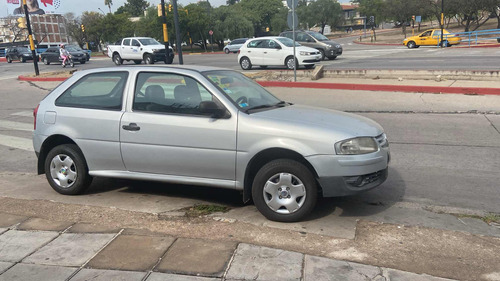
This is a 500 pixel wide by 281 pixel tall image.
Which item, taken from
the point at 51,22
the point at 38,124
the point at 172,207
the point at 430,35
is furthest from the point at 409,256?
the point at 51,22

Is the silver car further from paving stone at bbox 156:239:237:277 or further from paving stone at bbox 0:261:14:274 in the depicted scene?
paving stone at bbox 0:261:14:274

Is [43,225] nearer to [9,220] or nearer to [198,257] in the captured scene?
[9,220]

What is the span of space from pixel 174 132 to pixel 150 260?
1533 millimetres

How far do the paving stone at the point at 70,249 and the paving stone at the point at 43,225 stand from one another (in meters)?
0.23

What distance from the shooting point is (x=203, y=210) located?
4.76 m

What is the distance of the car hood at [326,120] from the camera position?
14.1ft

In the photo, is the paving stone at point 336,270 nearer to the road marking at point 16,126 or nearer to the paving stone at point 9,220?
the paving stone at point 9,220

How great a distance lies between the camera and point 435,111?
10625 millimetres

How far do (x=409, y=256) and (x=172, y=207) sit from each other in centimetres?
258

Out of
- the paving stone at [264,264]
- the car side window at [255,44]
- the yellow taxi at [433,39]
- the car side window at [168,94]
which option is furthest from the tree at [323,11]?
the paving stone at [264,264]

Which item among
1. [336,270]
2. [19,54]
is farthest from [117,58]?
[336,270]

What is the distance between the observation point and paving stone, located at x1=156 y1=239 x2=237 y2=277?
3.33 m

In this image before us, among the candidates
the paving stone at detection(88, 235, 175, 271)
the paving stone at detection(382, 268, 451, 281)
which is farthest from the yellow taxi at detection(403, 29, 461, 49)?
the paving stone at detection(88, 235, 175, 271)

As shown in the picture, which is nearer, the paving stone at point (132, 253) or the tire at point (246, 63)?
the paving stone at point (132, 253)
